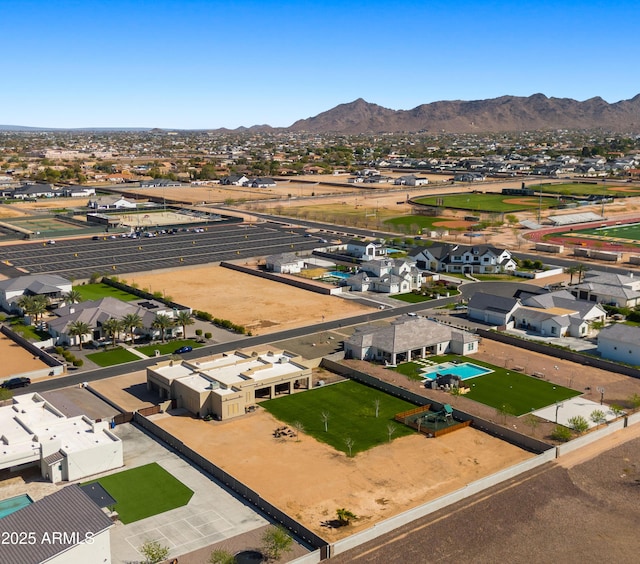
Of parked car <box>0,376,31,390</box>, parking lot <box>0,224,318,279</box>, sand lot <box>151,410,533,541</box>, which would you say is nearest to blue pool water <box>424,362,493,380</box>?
sand lot <box>151,410,533,541</box>

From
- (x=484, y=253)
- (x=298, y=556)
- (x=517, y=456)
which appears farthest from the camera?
(x=484, y=253)

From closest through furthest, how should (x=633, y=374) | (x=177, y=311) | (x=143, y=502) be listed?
(x=143, y=502)
(x=633, y=374)
(x=177, y=311)

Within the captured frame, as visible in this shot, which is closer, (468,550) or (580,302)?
(468,550)

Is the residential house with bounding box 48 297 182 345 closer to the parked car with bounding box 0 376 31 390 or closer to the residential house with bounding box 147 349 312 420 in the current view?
the parked car with bounding box 0 376 31 390

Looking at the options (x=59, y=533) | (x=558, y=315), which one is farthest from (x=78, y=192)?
(x=59, y=533)

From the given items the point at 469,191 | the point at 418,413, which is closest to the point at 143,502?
the point at 418,413

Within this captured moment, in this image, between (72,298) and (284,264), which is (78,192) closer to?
(284,264)

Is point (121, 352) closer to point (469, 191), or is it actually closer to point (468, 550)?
point (468, 550)

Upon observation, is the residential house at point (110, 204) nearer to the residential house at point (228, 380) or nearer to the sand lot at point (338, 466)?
the residential house at point (228, 380)
